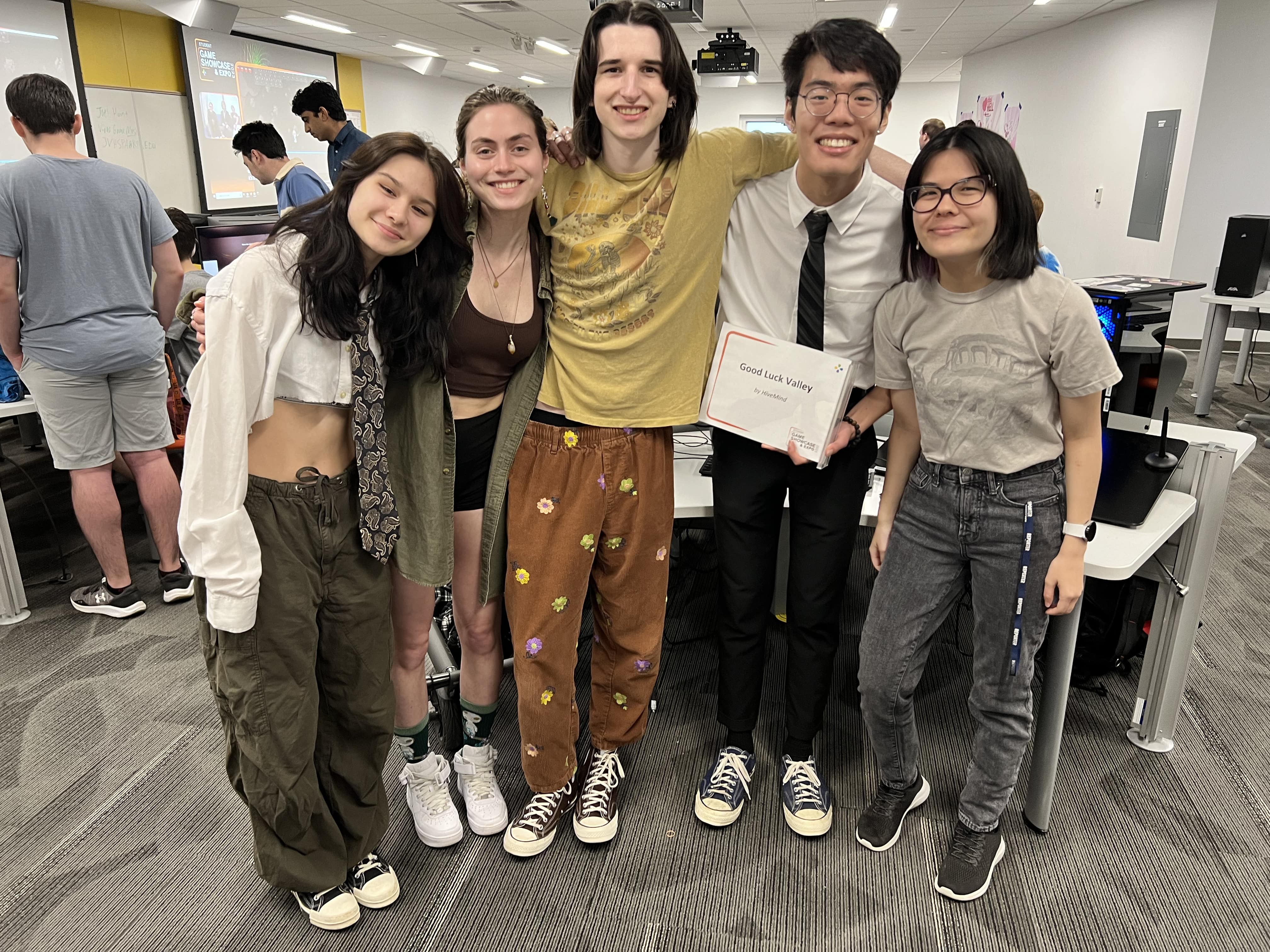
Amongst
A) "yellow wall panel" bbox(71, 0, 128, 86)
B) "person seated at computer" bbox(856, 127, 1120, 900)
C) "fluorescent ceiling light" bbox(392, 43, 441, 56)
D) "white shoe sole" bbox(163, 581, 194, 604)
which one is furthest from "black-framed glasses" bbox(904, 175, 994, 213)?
"fluorescent ceiling light" bbox(392, 43, 441, 56)

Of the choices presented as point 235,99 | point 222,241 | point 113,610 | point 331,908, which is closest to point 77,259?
point 113,610

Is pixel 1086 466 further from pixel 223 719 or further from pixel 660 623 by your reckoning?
pixel 223 719

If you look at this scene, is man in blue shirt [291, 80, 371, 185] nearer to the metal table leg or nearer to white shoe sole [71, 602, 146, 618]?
white shoe sole [71, 602, 146, 618]

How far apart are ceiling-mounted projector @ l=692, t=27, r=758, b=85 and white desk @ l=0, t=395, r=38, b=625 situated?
7523mm

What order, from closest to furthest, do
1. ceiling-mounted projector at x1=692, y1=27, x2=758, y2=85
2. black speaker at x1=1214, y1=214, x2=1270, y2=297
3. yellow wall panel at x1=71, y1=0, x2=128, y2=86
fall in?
black speaker at x1=1214, y1=214, x2=1270, y2=297, yellow wall panel at x1=71, y1=0, x2=128, y2=86, ceiling-mounted projector at x1=692, y1=27, x2=758, y2=85

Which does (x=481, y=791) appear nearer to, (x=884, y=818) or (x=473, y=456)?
(x=473, y=456)

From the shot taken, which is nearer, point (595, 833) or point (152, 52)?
point (595, 833)

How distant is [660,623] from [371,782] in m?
0.67

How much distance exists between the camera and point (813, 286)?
65.1 inches

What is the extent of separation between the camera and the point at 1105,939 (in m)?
1.61

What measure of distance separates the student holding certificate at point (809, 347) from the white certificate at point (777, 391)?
0.12ft

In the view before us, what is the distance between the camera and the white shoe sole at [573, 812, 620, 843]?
6.02 ft

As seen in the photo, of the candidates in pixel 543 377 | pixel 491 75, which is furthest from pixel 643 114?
pixel 491 75

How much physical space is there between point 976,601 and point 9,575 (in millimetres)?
3006
